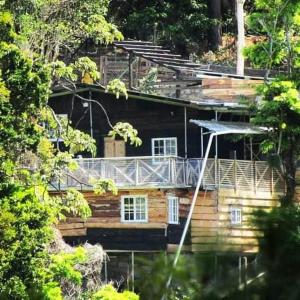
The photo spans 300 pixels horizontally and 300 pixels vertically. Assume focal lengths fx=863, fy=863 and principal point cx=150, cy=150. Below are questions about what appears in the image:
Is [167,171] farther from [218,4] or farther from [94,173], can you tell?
[218,4]

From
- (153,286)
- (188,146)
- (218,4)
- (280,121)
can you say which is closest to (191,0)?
(218,4)

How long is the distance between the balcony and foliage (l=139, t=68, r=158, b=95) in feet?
14.9

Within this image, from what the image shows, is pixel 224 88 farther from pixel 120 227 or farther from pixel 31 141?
pixel 31 141

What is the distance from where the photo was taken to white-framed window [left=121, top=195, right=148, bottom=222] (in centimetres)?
2534

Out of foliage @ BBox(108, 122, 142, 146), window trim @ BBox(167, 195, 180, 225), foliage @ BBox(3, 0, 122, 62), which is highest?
foliage @ BBox(3, 0, 122, 62)

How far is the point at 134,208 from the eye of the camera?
998 inches

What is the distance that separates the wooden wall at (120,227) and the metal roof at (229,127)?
2.22m

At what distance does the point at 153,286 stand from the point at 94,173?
22290 mm

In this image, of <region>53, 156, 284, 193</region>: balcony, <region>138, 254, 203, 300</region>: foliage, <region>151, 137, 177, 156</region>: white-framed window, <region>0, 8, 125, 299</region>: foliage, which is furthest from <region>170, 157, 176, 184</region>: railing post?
<region>138, 254, 203, 300</region>: foliage

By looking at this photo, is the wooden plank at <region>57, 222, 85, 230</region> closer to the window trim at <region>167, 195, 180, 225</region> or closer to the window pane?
the window pane

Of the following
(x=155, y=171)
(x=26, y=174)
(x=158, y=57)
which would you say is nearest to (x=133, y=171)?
(x=155, y=171)

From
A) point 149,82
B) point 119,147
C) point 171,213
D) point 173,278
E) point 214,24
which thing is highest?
point 214,24

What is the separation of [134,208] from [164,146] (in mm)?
2628

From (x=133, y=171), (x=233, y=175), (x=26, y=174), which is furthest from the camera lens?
(x=133, y=171)
